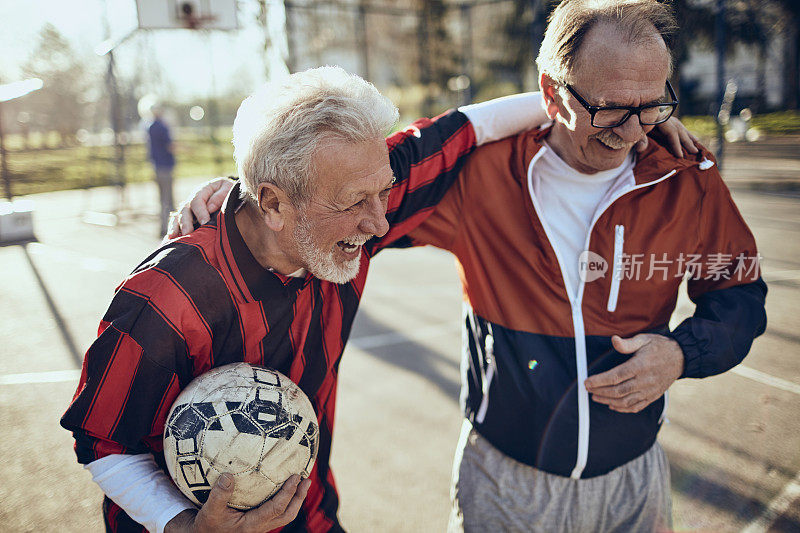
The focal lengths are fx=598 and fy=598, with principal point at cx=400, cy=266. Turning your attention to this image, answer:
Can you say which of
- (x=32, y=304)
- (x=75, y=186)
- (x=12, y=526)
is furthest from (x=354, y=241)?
(x=75, y=186)

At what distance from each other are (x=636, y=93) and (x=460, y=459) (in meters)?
1.41

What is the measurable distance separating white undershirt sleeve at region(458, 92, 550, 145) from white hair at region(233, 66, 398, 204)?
0.54 metres

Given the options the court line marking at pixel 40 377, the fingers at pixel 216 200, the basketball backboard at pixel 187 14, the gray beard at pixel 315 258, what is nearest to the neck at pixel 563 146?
the gray beard at pixel 315 258

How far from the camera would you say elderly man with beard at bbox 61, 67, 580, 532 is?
154cm

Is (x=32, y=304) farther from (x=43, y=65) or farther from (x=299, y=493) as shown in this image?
(x=43, y=65)

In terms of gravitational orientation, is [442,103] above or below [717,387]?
above

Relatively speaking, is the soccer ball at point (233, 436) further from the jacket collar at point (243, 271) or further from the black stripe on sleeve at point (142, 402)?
the jacket collar at point (243, 271)

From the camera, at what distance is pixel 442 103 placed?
846 inches

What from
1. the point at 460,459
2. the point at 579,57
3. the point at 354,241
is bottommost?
the point at 460,459

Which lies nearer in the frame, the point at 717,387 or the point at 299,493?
the point at 299,493

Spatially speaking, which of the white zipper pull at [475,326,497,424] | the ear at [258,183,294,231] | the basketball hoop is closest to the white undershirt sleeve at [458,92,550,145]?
the white zipper pull at [475,326,497,424]

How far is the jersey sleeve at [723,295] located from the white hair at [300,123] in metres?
1.08

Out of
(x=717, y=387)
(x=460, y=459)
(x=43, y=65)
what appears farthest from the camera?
(x=43, y=65)

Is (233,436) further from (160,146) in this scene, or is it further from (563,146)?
(160,146)
